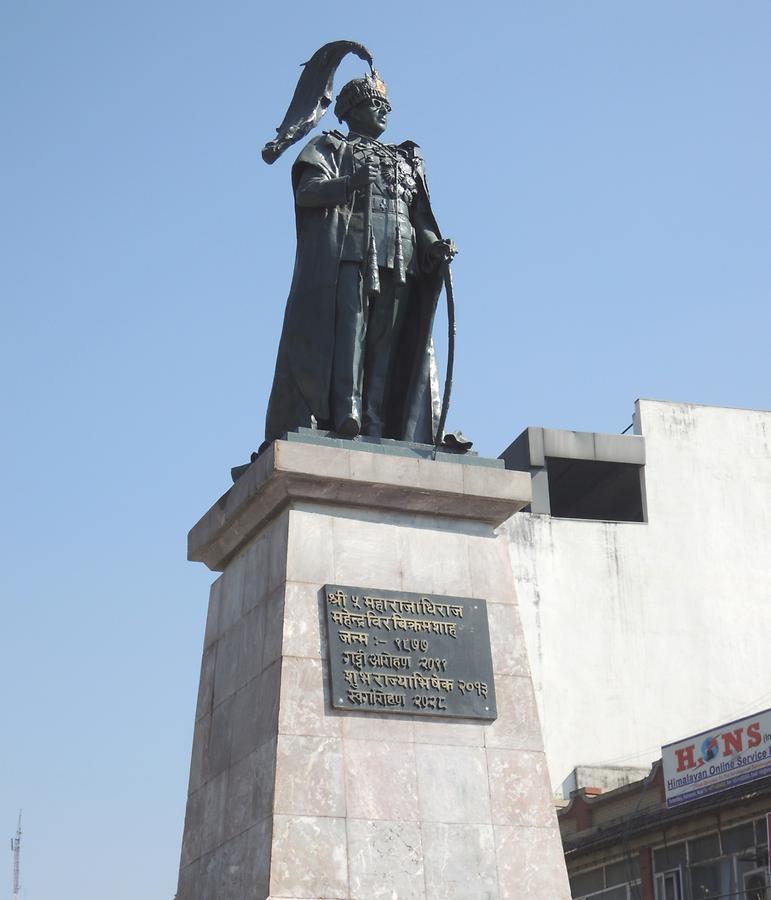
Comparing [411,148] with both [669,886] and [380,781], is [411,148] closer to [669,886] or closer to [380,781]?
[380,781]

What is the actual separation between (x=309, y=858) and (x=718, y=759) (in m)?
26.4

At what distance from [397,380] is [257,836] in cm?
420

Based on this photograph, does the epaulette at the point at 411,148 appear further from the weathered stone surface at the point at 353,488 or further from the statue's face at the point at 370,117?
the weathered stone surface at the point at 353,488

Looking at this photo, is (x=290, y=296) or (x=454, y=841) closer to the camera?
(x=454, y=841)

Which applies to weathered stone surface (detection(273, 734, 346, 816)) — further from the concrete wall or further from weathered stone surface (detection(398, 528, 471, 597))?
the concrete wall

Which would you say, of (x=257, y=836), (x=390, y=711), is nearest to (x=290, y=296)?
(x=390, y=711)

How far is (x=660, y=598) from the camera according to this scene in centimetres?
4419

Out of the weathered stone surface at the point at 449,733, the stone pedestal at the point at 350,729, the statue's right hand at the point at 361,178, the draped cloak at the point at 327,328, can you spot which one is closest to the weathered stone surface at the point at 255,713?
the stone pedestal at the point at 350,729

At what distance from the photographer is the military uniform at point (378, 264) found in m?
11.9

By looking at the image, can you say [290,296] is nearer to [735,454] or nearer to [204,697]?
[204,697]

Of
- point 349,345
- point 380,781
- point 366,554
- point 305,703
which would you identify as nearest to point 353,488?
point 366,554

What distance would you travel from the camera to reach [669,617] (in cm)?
4403

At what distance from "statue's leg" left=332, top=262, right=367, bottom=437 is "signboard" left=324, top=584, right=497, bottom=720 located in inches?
63.4

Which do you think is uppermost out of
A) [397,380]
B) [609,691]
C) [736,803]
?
[609,691]
